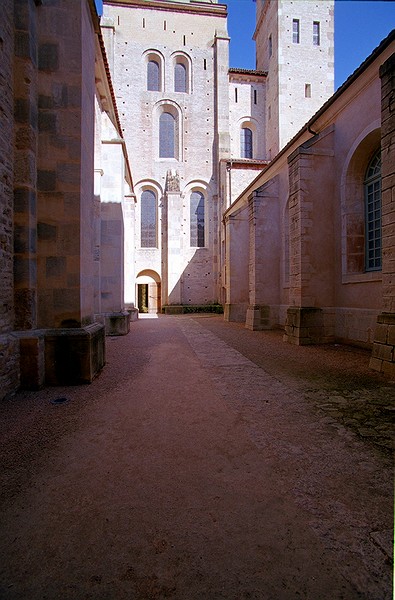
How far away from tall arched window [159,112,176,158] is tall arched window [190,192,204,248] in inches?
139

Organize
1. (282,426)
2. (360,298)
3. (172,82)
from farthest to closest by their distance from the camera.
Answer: (172,82), (360,298), (282,426)

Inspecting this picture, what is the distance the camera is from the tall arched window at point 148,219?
22453 millimetres

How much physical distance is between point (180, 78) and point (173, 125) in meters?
3.70

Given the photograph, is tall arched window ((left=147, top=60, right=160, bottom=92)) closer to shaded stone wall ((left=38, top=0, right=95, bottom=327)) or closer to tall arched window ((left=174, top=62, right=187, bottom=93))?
tall arched window ((left=174, top=62, right=187, bottom=93))

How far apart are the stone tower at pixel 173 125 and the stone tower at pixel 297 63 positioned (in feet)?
12.8

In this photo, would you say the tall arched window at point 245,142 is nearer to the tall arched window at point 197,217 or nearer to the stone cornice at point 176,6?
the tall arched window at point 197,217

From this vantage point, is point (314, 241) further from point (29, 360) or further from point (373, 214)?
point (29, 360)

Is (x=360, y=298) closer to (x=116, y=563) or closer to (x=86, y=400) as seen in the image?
(x=86, y=400)

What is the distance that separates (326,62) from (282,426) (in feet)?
97.0

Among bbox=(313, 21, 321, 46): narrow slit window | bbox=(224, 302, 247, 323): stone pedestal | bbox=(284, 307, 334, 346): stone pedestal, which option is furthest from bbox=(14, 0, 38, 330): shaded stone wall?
bbox=(313, 21, 321, 46): narrow slit window

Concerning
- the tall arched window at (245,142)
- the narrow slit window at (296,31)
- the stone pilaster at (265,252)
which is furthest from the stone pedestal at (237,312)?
the narrow slit window at (296,31)

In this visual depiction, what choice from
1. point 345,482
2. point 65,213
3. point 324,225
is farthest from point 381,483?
point 324,225

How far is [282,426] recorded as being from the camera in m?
3.06

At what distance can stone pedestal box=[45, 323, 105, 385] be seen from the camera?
4508mm
